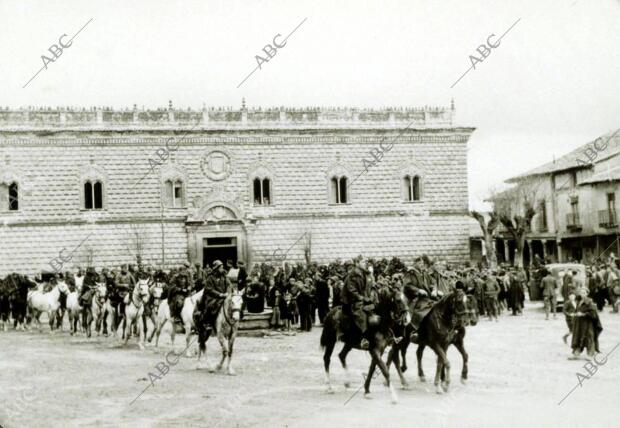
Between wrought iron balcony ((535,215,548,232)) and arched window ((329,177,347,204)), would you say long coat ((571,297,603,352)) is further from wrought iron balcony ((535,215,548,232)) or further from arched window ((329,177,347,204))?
arched window ((329,177,347,204))

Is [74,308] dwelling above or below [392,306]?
below

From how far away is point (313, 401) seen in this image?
33.0ft

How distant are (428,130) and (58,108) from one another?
16141mm

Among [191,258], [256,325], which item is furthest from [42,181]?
[256,325]

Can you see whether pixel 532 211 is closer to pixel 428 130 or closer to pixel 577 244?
pixel 577 244

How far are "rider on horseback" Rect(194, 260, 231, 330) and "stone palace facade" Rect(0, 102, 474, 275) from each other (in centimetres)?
1833

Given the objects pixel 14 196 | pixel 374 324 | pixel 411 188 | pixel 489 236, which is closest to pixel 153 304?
pixel 374 324

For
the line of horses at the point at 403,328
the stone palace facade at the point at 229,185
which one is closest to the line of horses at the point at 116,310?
the line of horses at the point at 403,328

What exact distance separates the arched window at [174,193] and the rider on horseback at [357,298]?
2190cm

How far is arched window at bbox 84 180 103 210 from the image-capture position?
31169 millimetres

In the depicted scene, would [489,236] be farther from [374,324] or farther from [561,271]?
[374,324]

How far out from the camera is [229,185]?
105ft

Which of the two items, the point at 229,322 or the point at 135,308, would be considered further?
the point at 135,308

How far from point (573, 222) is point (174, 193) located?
60.4ft
